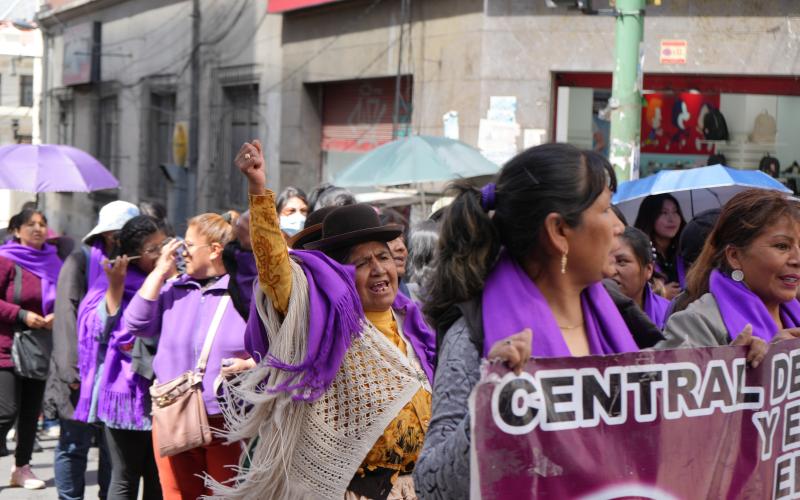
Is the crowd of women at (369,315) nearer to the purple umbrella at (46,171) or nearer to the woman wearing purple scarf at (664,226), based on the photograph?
the woman wearing purple scarf at (664,226)

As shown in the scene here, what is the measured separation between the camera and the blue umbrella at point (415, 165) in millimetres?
9914

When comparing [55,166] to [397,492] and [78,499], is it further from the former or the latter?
[397,492]

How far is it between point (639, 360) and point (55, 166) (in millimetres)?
8863

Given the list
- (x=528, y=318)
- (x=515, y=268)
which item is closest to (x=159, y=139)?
(x=515, y=268)

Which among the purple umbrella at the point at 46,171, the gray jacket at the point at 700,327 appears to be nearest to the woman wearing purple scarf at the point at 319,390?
the gray jacket at the point at 700,327

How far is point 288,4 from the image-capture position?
16.5m

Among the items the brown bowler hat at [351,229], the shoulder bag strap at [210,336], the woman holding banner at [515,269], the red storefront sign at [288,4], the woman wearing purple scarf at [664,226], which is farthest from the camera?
the red storefront sign at [288,4]

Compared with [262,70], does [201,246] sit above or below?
below

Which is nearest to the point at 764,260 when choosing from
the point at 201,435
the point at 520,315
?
the point at 520,315

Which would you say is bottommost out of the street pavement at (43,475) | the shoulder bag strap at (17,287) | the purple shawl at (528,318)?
the street pavement at (43,475)

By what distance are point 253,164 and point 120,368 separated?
308cm

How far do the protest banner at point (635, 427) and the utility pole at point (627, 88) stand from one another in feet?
17.2

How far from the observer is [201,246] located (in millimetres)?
5828

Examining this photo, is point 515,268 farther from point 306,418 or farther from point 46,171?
point 46,171
